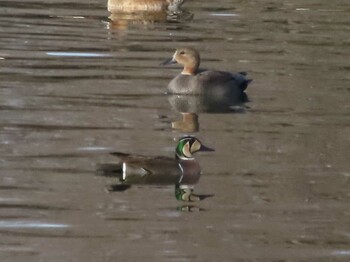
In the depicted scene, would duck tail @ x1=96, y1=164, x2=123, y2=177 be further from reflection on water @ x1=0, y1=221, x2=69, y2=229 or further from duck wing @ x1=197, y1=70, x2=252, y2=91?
duck wing @ x1=197, y1=70, x2=252, y2=91

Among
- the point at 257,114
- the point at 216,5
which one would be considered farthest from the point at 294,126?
the point at 216,5

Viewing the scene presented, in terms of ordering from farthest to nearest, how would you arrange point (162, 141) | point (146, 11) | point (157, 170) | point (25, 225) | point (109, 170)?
point (146, 11), point (162, 141), point (109, 170), point (157, 170), point (25, 225)

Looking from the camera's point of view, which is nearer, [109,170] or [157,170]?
[157,170]

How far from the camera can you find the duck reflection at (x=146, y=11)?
81.8 feet

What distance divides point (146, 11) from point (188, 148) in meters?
14.1

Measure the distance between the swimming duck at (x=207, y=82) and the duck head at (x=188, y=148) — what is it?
13.7 ft

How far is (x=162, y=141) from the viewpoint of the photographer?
13961mm

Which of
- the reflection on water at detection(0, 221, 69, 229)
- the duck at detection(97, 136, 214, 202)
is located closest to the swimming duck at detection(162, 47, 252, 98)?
the duck at detection(97, 136, 214, 202)

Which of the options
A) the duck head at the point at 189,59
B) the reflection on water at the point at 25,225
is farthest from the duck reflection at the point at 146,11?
the reflection on water at the point at 25,225

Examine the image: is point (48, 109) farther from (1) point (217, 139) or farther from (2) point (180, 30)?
(2) point (180, 30)

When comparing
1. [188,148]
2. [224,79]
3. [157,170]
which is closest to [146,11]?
[224,79]

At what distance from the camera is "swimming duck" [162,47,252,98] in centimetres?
1694

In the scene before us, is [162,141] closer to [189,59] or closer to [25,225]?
[25,225]

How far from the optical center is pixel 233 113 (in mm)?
15906
